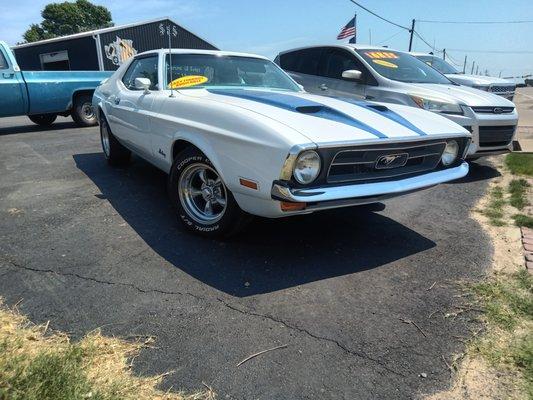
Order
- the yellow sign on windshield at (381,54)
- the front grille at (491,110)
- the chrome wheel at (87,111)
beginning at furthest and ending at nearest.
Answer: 1. the chrome wheel at (87,111)
2. the yellow sign on windshield at (381,54)
3. the front grille at (491,110)

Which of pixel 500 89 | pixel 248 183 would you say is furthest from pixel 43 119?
pixel 500 89

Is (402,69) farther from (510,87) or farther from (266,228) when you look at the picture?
(510,87)

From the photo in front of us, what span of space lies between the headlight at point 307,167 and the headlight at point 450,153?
4.57 feet

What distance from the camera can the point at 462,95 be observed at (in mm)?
5793

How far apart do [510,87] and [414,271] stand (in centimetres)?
931

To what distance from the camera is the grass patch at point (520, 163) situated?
5906 millimetres

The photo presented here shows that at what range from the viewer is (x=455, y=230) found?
3955 millimetres

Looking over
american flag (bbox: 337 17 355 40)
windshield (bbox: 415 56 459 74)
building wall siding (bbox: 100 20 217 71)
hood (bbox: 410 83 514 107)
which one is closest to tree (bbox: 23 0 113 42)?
building wall siding (bbox: 100 20 217 71)

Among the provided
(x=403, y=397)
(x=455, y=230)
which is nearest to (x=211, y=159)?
(x=403, y=397)

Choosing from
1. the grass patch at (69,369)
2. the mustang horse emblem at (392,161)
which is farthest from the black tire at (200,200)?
the grass patch at (69,369)

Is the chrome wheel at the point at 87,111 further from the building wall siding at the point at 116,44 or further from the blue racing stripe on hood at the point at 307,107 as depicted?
the building wall siding at the point at 116,44

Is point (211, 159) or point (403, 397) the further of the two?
point (211, 159)

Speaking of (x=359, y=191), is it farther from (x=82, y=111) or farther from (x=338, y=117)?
(x=82, y=111)

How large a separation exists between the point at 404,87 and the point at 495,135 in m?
1.32
